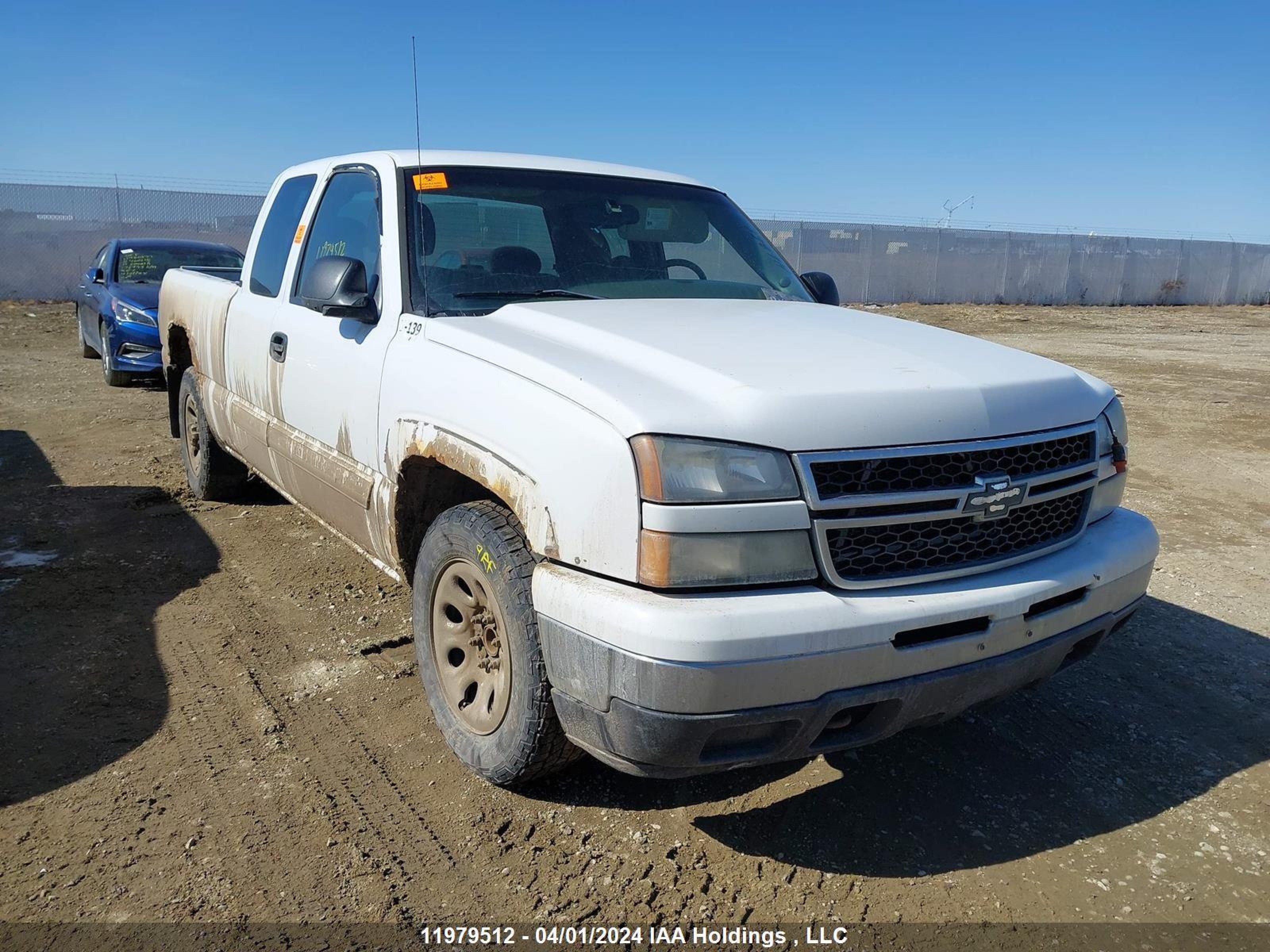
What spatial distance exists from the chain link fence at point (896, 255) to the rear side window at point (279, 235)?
19.4 meters

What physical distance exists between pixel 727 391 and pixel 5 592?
12.9ft

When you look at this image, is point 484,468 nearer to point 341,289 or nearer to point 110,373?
point 341,289

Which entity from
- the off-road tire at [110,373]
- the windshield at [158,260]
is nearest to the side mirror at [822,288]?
the off-road tire at [110,373]

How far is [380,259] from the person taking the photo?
11.5 feet

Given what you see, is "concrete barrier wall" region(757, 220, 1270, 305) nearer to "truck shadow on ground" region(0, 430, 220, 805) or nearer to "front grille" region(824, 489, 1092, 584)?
"truck shadow on ground" region(0, 430, 220, 805)

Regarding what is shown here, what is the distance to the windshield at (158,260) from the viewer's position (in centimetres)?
1135

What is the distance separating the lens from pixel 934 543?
245 cm

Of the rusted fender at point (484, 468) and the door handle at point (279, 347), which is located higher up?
the door handle at point (279, 347)

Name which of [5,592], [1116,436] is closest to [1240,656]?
[1116,436]

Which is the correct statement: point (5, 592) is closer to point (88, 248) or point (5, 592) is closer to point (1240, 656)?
point (1240, 656)

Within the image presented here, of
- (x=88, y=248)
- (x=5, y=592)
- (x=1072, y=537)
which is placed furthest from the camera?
(x=88, y=248)

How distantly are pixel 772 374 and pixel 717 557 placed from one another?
1.78 feet

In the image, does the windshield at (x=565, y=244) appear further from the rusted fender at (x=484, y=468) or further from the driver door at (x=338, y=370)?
the rusted fender at (x=484, y=468)

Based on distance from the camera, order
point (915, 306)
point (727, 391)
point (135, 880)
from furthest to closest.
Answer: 1. point (915, 306)
2. point (135, 880)
3. point (727, 391)
